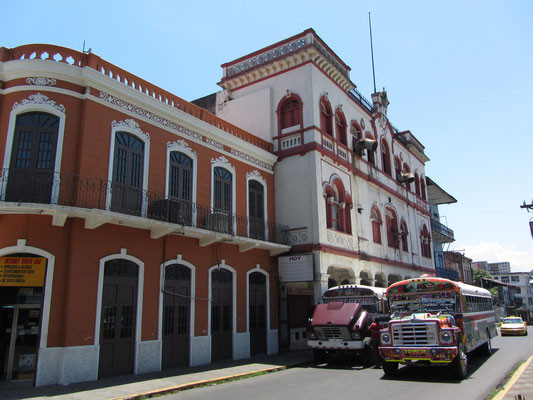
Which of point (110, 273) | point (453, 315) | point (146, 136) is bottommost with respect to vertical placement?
point (453, 315)

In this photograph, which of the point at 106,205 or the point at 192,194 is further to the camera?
the point at 192,194

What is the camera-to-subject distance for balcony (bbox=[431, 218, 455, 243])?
37.5 meters

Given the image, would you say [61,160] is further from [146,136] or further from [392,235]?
[392,235]

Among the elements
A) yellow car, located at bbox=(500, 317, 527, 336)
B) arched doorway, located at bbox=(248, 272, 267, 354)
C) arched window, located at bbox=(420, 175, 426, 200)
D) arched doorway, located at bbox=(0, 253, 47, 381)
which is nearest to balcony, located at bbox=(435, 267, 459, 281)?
arched window, located at bbox=(420, 175, 426, 200)

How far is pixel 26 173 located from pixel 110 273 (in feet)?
11.7

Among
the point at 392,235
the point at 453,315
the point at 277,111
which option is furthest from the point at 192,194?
the point at 392,235

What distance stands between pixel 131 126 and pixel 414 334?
10.5 meters

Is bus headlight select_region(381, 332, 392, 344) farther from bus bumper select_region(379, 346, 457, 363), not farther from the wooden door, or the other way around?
the wooden door

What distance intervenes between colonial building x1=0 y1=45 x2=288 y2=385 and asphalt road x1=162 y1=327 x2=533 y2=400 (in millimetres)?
3092

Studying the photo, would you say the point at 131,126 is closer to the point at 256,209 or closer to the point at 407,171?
the point at 256,209

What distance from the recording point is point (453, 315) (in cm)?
1202

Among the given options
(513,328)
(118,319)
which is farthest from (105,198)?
(513,328)

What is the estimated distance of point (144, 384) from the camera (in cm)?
1082

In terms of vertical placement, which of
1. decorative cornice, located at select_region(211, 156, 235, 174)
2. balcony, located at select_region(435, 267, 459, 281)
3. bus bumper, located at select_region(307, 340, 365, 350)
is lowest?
bus bumper, located at select_region(307, 340, 365, 350)
